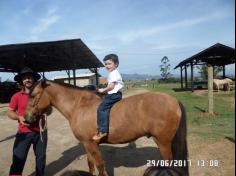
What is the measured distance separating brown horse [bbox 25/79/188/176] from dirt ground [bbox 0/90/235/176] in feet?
3.01

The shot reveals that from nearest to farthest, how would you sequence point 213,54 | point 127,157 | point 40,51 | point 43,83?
point 43,83 → point 127,157 → point 40,51 → point 213,54

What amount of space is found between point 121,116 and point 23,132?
1.51 meters

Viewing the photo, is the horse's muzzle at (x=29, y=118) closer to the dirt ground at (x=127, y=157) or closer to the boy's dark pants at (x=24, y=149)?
the boy's dark pants at (x=24, y=149)

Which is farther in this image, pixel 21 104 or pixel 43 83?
pixel 43 83

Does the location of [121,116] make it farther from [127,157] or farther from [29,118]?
[127,157]

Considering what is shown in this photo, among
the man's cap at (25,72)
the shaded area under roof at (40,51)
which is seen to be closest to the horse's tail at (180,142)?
the man's cap at (25,72)

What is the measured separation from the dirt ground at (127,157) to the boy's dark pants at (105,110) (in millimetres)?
1378

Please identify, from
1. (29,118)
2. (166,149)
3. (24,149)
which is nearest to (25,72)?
(29,118)

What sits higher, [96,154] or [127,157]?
[96,154]

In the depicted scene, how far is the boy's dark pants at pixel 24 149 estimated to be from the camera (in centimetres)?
452

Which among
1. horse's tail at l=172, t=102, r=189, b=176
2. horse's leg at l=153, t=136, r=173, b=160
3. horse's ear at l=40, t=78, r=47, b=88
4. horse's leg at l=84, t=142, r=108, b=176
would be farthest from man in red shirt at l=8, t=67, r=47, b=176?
horse's tail at l=172, t=102, r=189, b=176

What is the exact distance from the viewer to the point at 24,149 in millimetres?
4527

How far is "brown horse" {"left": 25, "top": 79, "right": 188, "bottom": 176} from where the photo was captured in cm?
429

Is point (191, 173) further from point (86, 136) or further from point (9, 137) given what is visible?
point (9, 137)
